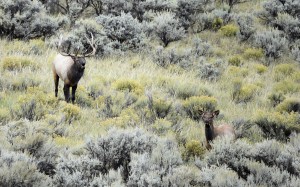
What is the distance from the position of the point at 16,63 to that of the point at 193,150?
5413mm

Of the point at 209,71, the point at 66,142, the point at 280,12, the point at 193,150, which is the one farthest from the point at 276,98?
the point at 280,12

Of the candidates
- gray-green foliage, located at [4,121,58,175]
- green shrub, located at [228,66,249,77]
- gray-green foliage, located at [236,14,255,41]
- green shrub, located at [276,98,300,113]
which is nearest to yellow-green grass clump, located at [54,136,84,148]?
gray-green foliage, located at [4,121,58,175]

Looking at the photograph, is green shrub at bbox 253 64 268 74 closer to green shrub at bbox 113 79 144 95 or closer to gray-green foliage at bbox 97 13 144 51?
gray-green foliage at bbox 97 13 144 51

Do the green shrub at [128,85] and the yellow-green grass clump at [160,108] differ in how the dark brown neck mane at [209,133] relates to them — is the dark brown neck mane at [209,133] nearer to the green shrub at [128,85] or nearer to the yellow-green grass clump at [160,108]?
the yellow-green grass clump at [160,108]

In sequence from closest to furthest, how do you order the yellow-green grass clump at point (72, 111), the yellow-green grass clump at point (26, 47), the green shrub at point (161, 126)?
1. the green shrub at point (161, 126)
2. the yellow-green grass clump at point (72, 111)
3. the yellow-green grass clump at point (26, 47)

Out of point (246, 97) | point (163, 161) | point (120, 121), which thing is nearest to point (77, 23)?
point (246, 97)

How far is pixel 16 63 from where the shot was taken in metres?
9.98

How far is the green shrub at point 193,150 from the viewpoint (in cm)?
644

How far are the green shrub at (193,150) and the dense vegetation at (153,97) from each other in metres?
0.02

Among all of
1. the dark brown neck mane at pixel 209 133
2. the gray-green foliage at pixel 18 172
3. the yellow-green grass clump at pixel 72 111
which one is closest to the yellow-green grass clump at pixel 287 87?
the dark brown neck mane at pixel 209 133

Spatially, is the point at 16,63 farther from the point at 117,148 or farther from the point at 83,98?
the point at 117,148

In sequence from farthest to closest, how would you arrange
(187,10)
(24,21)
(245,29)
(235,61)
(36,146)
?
1. (187,10)
2. (245,29)
3. (235,61)
4. (24,21)
5. (36,146)

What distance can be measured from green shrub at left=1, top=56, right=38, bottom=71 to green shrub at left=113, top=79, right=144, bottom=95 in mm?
2235

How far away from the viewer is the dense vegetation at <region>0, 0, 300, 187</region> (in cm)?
510
